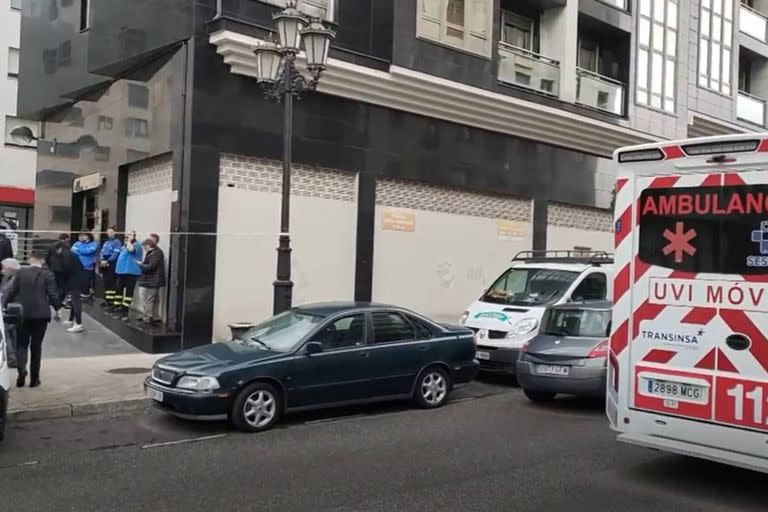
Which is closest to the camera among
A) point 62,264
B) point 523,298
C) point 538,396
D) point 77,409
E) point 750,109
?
point 77,409

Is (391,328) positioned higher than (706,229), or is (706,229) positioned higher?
(706,229)

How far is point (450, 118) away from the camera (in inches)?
695

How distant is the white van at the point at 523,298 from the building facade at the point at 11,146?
85.7 feet

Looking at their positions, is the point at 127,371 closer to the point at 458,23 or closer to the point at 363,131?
the point at 363,131

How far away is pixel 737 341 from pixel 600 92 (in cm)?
1641

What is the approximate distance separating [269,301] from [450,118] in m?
6.52

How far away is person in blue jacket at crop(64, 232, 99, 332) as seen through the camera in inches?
547

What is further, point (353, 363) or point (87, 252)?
point (87, 252)

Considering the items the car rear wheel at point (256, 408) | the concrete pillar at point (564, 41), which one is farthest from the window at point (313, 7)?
the car rear wheel at point (256, 408)

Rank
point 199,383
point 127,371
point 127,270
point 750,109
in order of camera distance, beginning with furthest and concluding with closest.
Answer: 1. point 750,109
2. point 127,270
3. point 127,371
4. point 199,383

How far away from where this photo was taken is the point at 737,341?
5.80 m

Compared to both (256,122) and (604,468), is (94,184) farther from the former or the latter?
(604,468)

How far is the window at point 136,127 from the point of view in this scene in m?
15.0

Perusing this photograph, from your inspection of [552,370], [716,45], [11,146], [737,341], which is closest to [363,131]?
[552,370]
